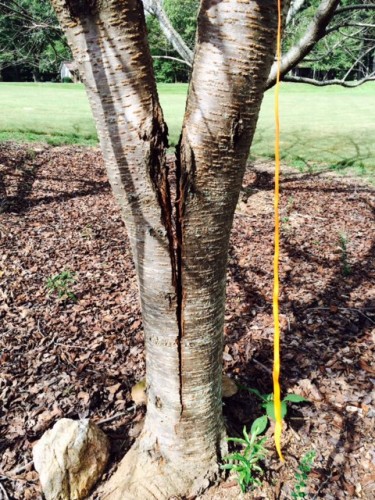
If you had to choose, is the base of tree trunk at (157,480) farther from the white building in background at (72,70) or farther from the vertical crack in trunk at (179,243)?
the white building in background at (72,70)

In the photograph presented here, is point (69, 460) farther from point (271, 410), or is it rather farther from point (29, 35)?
Result: point (29, 35)

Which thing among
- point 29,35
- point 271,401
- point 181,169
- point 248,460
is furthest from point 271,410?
point 29,35

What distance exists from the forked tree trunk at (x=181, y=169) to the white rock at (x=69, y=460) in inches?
7.2

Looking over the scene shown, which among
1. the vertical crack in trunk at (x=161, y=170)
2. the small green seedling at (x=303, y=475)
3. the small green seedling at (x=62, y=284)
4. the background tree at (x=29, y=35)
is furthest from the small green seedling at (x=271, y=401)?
the background tree at (x=29, y=35)

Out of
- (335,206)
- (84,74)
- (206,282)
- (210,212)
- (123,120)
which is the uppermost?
(84,74)

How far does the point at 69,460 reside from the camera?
219 centimetres

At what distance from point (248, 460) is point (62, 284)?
2.69m

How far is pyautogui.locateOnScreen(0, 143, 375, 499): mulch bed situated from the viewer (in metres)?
2.45

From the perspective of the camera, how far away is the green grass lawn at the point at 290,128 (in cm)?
1114

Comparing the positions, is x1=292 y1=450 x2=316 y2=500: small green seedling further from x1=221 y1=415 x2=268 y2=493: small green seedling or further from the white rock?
the white rock

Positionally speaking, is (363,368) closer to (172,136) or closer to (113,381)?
(113,381)

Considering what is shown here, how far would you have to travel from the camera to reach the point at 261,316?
371cm

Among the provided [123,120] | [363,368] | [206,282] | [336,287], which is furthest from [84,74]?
[336,287]

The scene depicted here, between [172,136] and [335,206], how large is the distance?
292 inches
